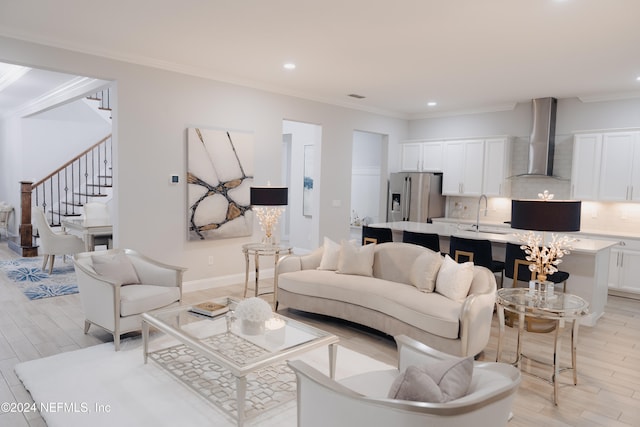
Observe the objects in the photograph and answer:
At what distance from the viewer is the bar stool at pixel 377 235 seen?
17.9 ft

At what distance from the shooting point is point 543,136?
6.79 metres

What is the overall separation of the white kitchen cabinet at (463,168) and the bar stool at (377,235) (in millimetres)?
2852

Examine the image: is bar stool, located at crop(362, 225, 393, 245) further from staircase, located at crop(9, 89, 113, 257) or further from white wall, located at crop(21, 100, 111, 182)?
white wall, located at crop(21, 100, 111, 182)

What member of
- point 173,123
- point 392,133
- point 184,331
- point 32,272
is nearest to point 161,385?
point 184,331

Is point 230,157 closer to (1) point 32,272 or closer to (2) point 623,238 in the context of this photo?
(1) point 32,272

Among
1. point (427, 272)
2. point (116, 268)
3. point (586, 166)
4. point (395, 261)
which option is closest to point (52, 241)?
point (116, 268)

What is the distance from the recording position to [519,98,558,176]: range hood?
22.2ft

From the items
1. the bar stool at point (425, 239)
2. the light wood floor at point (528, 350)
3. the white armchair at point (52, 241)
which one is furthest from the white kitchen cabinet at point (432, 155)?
the white armchair at point (52, 241)

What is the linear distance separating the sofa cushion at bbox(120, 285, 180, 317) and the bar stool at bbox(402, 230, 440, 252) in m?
2.83

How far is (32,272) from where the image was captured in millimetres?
6461

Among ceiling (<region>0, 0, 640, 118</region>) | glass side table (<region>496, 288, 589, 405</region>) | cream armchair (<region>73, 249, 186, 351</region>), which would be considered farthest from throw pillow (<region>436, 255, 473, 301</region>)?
cream armchair (<region>73, 249, 186, 351</region>)

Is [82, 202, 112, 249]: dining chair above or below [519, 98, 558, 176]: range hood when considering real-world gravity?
below

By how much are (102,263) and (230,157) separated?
7.72 feet

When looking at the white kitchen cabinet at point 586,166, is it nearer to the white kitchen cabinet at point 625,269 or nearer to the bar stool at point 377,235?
the white kitchen cabinet at point 625,269
